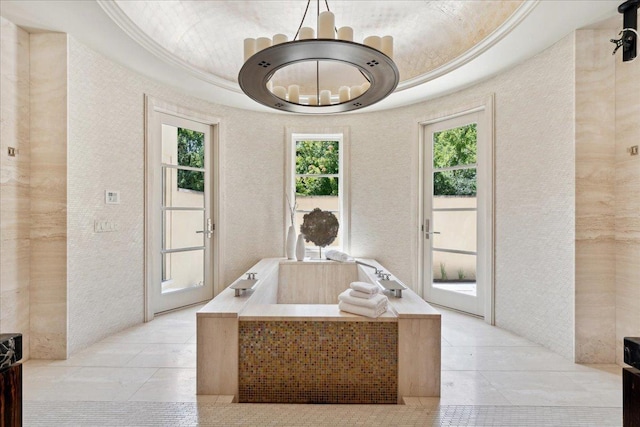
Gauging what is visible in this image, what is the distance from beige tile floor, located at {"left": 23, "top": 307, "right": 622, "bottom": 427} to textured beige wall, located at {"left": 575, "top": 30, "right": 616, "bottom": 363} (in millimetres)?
255

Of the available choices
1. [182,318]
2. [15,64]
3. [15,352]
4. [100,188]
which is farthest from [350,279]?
[15,64]

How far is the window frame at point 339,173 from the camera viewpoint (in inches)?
166

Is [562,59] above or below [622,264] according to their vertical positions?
above

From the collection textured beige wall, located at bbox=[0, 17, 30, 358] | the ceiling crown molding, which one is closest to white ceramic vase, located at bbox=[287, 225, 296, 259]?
the ceiling crown molding

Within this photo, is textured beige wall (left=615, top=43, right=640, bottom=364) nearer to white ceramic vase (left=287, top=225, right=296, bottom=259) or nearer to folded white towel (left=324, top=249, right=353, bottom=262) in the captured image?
folded white towel (left=324, top=249, right=353, bottom=262)

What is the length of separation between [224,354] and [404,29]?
3.35 metres

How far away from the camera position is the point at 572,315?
241cm

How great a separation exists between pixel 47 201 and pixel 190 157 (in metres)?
1.53

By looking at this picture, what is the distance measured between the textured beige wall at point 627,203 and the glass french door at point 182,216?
385 cm

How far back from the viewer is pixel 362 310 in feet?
6.30

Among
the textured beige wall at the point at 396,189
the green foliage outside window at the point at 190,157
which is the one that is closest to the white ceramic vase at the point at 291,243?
the textured beige wall at the point at 396,189

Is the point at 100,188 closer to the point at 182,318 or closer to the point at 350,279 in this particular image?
the point at 182,318

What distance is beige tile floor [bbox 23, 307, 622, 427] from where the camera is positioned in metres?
1.65

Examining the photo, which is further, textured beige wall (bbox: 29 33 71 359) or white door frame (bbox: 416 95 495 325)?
white door frame (bbox: 416 95 495 325)
